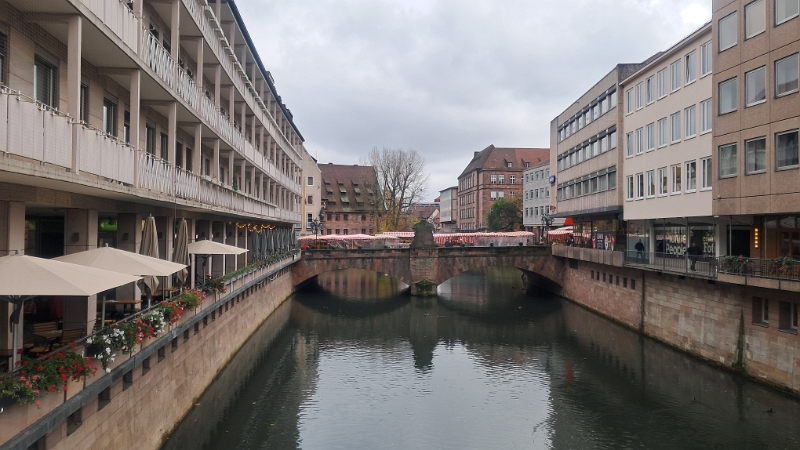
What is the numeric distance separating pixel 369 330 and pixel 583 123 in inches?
977

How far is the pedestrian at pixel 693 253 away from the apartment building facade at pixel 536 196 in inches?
1950

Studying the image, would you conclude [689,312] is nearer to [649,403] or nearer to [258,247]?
[649,403]

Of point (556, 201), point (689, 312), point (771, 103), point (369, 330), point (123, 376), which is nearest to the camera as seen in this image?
point (123, 376)

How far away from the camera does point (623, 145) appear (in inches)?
1582

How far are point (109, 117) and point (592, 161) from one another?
3726cm


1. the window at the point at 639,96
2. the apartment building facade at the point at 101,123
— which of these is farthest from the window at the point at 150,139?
the window at the point at 639,96

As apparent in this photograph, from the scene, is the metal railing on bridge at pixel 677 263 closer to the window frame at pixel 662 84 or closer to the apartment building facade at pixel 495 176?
the window frame at pixel 662 84

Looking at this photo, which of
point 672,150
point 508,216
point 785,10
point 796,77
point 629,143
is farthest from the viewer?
point 508,216

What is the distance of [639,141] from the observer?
123 feet

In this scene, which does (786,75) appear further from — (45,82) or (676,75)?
(45,82)

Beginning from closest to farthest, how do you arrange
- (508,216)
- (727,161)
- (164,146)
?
1. (164,146)
2. (727,161)
3. (508,216)

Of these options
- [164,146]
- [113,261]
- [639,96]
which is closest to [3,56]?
[113,261]

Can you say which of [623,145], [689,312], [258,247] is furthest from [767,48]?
[258,247]

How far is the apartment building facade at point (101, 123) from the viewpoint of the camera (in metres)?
11.0
